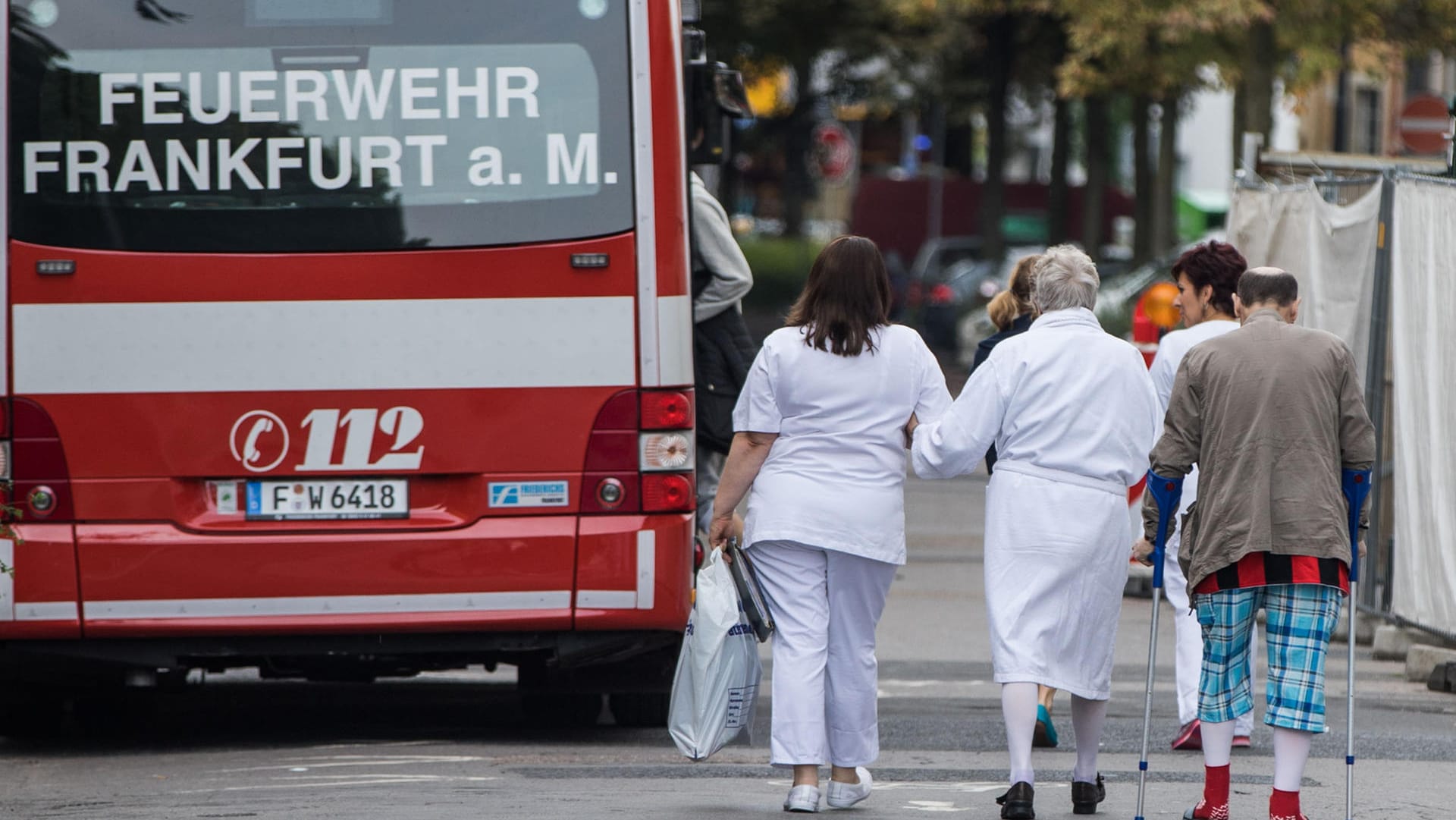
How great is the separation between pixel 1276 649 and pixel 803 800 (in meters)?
1.34

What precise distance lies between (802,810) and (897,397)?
1169mm

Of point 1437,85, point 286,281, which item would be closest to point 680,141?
point 286,281

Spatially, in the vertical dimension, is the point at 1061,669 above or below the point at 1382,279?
below

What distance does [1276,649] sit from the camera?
244 inches

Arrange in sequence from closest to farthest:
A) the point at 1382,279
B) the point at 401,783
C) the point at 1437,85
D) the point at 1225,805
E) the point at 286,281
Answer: the point at 1225,805 < the point at 401,783 < the point at 286,281 < the point at 1382,279 < the point at 1437,85

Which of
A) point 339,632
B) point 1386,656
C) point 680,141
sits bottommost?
point 1386,656

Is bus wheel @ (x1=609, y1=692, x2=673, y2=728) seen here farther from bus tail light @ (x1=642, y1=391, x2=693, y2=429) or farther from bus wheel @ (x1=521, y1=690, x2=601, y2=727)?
bus tail light @ (x1=642, y1=391, x2=693, y2=429)

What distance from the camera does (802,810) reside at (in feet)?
20.9

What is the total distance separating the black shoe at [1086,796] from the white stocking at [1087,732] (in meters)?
0.03

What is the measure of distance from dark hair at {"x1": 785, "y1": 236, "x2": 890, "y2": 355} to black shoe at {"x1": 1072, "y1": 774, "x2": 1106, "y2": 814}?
1.34 metres

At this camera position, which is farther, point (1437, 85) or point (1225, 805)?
point (1437, 85)

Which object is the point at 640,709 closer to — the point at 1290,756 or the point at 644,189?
the point at 644,189

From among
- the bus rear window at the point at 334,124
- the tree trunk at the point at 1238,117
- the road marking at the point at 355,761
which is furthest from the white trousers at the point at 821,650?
the tree trunk at the point at 1238,117

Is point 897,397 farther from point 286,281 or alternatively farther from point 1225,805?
point 286,281
